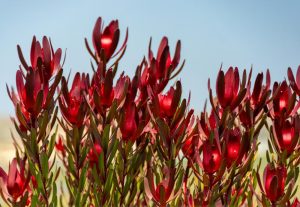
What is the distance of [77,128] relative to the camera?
2469 millimetres

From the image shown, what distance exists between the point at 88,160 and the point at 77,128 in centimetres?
24

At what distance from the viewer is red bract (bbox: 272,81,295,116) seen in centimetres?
272

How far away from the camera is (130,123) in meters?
2.35

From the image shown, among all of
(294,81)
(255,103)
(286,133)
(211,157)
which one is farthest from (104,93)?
(294,81)

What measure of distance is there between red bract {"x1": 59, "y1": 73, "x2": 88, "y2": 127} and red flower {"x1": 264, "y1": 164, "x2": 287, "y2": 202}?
36.3 inches

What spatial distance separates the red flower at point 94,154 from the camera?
2393mm

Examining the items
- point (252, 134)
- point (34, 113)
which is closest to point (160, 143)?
point (252, 134)

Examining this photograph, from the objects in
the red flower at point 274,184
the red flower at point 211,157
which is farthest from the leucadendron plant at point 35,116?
the red flower at point 274,184

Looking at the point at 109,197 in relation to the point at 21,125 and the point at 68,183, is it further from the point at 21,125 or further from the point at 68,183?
the point at 21,125

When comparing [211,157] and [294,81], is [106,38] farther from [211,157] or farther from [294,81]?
[294,81]

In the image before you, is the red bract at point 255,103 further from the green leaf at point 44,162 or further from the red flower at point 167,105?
the green leaf at point 44,162

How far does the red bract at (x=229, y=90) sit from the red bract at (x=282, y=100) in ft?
1.25

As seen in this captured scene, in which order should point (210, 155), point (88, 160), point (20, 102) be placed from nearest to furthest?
1. point (210, 155)
2. point (20, 102)
3. point (88, 160)

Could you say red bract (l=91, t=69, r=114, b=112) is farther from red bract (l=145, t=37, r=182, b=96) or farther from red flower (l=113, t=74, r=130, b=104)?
red bract (l=145, t=37, r=182, b=96)
